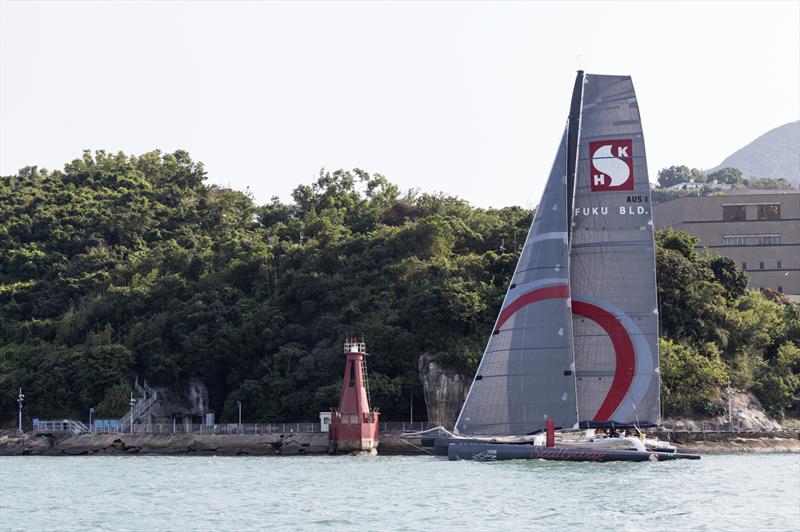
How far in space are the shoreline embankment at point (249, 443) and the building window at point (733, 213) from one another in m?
35.2

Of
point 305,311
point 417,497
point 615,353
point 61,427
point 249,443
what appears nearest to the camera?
point 417,497

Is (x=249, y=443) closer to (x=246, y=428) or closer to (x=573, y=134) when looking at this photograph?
(x=246, y=428)

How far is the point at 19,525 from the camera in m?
33.2

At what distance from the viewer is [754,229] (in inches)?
3745

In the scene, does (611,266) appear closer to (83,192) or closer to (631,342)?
(631,342)

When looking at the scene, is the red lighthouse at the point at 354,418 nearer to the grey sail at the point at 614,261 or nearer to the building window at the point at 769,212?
the grey sail at the point at 614,261

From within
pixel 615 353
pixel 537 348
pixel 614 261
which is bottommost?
pixel 615 353

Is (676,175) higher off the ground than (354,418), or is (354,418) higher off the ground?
(676,175)

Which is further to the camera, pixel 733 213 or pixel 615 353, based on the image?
pixel 733 213

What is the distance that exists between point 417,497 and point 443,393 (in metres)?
26.3

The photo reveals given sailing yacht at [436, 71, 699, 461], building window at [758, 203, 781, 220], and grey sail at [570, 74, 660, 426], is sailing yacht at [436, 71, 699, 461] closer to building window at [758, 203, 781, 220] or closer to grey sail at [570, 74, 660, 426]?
grey sail at [570, 74, 660, 426]

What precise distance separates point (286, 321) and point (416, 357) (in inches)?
364

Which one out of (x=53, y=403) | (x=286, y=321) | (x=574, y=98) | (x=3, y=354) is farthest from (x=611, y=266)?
(x=3, y=354)

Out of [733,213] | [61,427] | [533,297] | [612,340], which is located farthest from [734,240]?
[533,297]
